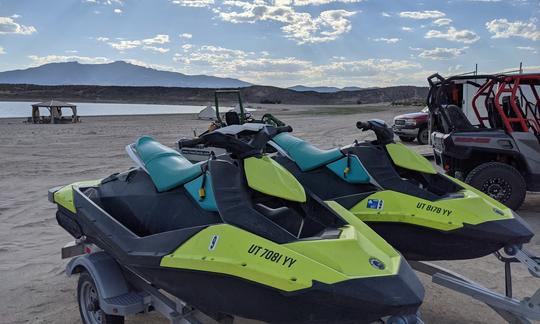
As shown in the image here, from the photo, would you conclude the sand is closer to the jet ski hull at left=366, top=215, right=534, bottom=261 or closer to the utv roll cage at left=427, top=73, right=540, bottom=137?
the jet ski hull at left=366, top=215, right=534, bottom=261

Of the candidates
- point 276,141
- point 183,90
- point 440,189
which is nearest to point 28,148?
point 276,141

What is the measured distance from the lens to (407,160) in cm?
518

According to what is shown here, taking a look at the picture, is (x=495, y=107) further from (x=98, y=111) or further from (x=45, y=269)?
(x=98, y=111)

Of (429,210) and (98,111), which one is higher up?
(429,210)

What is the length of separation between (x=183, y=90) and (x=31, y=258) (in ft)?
403

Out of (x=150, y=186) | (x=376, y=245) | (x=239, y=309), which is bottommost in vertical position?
(x=239, y=309)

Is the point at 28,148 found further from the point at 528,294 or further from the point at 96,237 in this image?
the point at 528,294

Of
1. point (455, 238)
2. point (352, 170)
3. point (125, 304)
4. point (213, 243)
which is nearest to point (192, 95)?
point (352, 170)

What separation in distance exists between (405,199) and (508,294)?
1.14 m

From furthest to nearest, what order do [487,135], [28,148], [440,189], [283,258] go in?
[28,148], [487,135], [440,189], [283,258]

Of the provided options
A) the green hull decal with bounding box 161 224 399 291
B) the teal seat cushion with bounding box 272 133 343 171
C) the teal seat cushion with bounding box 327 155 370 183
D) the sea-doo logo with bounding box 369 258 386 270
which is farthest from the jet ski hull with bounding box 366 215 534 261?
the sea-doo logo with bounding box 369 258 386 270

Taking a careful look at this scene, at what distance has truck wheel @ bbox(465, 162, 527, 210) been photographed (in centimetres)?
786

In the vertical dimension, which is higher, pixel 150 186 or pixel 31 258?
pixel 150 186

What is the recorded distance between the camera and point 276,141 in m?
5.52
